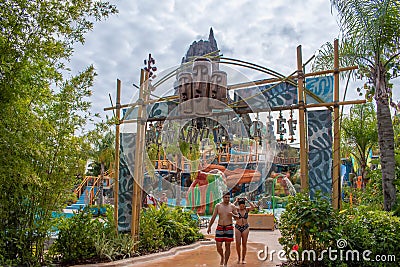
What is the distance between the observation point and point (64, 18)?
4.21 metres

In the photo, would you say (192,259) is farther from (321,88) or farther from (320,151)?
(321,88)

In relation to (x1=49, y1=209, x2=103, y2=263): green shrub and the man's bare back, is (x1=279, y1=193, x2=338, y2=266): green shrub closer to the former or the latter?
the man's bare back

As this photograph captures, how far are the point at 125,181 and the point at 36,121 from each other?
9.26 ft

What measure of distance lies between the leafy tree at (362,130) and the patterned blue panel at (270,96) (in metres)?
8.34

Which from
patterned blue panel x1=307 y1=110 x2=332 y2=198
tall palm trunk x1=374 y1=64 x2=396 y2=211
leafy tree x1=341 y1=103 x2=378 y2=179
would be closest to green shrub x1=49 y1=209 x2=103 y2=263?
patterned blue panel x1=307 y1=110 x2=332 y2=198

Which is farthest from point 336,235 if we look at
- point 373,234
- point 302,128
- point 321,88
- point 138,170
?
point 138,170

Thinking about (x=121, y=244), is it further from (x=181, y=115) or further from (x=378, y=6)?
(x=378, y=6)

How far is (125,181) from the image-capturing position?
268 inches

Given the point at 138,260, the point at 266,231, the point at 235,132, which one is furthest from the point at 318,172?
the point at 266,231

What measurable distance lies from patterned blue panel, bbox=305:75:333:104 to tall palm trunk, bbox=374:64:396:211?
1734 mm

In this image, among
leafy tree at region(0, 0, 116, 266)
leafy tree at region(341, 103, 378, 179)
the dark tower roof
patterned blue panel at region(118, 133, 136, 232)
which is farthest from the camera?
the dark tower roof

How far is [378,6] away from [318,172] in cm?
338

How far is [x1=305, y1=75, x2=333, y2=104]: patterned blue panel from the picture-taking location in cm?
547

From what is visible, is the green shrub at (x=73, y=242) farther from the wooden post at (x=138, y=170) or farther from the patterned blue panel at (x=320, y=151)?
the patterned blue panel at (x=320, y=151)
